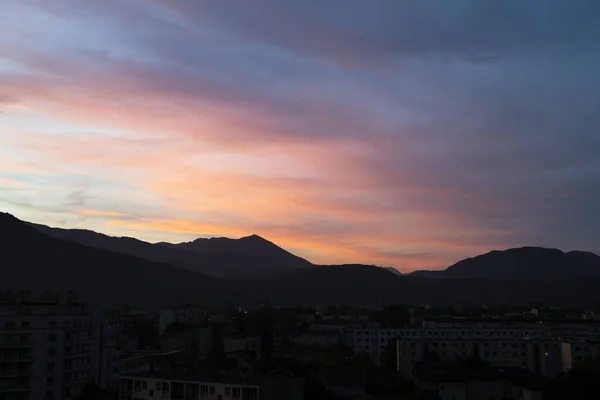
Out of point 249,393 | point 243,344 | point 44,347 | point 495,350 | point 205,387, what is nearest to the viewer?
point 249,393

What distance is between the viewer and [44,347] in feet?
113

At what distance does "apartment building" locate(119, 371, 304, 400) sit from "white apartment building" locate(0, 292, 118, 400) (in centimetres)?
831

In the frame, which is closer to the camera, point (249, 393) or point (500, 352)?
point (249, 393)

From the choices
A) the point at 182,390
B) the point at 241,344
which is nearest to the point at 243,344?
the point at 241,344

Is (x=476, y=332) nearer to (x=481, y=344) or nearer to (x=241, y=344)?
(x=481, y=344)

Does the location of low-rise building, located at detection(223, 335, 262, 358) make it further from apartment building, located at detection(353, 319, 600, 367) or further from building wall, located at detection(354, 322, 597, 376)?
building wall, located at detection(354, 322, 597, 376)

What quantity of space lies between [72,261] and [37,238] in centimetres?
1161

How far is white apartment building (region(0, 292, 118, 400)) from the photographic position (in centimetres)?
3350

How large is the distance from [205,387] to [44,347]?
1289 centimetres

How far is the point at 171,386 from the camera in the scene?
86.8 ft

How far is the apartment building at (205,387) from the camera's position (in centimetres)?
2450

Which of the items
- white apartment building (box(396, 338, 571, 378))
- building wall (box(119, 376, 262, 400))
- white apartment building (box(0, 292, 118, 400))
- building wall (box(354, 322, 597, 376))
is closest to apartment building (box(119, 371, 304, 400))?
building wall (box(119, 376, 262, 400))

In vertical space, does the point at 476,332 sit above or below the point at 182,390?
above

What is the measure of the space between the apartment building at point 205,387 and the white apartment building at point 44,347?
8306mm
